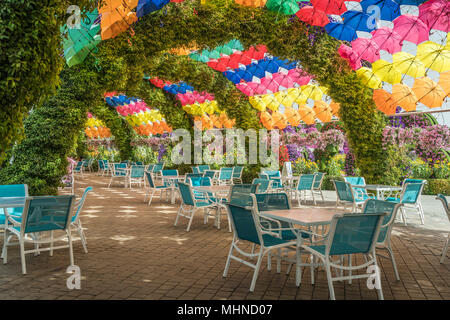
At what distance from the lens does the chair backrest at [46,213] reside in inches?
134

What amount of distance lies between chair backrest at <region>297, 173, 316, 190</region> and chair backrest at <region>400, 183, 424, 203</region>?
110 inches

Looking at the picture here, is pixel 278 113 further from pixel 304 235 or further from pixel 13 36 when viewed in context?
pixel 13 36

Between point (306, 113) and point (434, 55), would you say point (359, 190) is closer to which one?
point (434, 55)

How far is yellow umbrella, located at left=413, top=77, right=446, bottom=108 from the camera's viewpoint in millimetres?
6613

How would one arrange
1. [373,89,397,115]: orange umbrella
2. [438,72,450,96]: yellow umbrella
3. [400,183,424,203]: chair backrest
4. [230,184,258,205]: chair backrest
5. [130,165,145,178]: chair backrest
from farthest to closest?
[130,165,145,178]: chair backrest
[373,89,397,115]: orange umbrella
[400,183,424,203]: chair backrest
[438,72,450,96]: yellow umbrella
[230,184,258,205]: chair backrest

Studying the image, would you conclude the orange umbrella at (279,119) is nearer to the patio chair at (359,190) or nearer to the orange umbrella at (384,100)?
the orange umbrella at (384,100)

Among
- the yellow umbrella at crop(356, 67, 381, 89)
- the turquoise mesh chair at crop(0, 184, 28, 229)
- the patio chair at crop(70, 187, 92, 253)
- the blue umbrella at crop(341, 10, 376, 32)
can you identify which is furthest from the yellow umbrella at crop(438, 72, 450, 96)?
the turquoise mesh chair at crop(0, 184, 28, 229)

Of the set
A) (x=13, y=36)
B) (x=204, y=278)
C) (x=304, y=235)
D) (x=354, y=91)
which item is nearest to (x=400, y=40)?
(x=354, y=91)

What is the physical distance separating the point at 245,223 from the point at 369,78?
662 cm

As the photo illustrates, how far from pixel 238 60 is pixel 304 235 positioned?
23.2 ft

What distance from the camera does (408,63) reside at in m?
6.17

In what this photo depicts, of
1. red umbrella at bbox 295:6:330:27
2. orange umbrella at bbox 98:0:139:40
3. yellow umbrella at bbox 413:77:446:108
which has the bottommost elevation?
yellow umbrella at bbox 413:77:446:108

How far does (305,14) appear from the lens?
7.02 m

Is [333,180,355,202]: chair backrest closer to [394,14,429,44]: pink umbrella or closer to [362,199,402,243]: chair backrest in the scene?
[394,14,429,44]: pink umbrella
